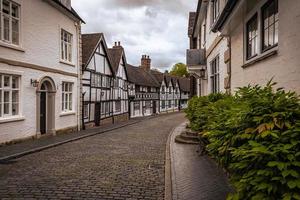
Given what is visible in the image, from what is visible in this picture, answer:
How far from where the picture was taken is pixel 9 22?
1341cm

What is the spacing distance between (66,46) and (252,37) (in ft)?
45.2

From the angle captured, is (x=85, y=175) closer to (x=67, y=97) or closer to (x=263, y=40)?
(x=263, y=40)

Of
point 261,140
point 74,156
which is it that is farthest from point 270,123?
point 74,156

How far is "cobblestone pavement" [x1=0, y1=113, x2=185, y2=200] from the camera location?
21.9 ft

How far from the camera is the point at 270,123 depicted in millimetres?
3334

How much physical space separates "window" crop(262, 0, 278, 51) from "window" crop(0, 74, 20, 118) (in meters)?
10.2

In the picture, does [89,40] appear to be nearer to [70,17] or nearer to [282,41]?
[70,17]

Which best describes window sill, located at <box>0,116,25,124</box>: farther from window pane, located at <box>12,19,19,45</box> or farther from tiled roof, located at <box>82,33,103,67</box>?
tiled roof, located at <box>82,33,103,67</box>

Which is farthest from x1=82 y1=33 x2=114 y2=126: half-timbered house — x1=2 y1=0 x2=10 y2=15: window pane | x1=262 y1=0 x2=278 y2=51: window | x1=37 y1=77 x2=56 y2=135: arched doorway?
x1=262 y1=0 x2=278 y2=51: window

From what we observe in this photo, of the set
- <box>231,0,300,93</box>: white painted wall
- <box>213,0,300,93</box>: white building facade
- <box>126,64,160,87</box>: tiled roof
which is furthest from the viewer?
<box>126,64,160,87</box>: tiled roof

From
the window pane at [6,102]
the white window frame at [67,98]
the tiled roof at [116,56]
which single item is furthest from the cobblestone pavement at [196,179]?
the tiled roof at [116,56]

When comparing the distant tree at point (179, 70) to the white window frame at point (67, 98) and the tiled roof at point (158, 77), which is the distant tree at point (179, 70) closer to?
the tiled roof at point (158, 77)

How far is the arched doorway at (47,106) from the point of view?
16.6 metres

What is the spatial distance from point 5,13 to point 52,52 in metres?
4.13
